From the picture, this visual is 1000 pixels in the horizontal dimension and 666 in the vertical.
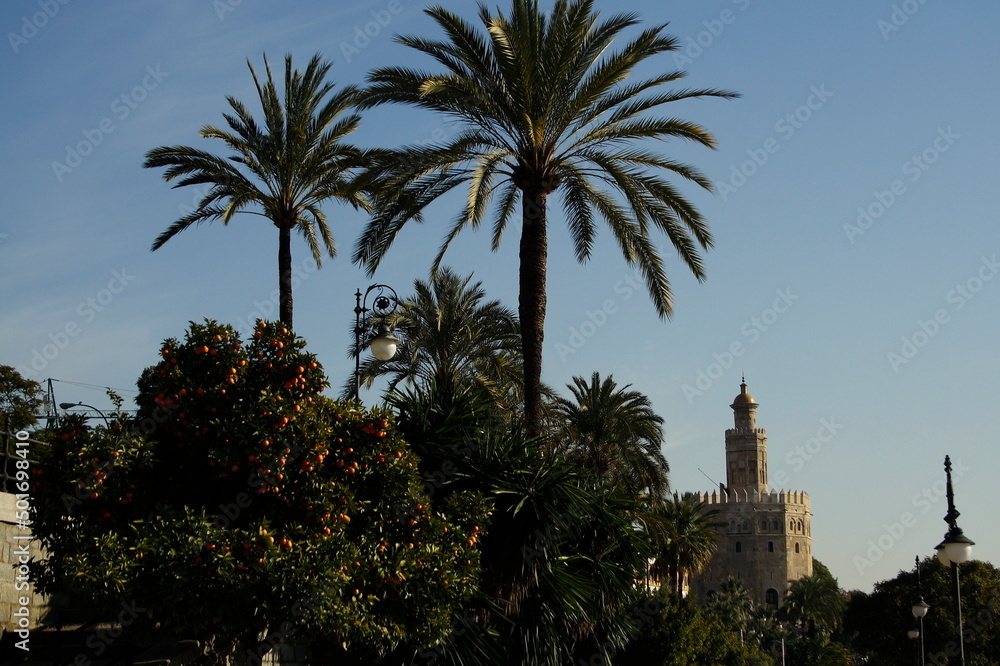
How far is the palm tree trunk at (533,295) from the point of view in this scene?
56.3ft

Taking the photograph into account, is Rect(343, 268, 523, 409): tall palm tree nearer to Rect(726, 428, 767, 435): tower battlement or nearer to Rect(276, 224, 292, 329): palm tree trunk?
Rect(276, 224, 292, 329): palm tree trunk

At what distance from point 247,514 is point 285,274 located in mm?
9208

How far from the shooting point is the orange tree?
33.4 feet

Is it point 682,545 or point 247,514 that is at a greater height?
point 682,545

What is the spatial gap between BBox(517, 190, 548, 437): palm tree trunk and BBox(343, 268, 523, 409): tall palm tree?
8.89 meters

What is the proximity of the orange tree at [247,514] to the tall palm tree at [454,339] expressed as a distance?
544 inches

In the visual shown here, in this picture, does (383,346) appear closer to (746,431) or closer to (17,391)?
(17,391)

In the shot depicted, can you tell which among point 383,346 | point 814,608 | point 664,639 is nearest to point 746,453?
Answer: point 814,608

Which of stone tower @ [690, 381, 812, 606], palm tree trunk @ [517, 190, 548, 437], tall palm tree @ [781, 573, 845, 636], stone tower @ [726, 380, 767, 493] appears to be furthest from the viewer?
stone tower @ [726, 380, 767, 493]

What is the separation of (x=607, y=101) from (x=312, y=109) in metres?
6.25

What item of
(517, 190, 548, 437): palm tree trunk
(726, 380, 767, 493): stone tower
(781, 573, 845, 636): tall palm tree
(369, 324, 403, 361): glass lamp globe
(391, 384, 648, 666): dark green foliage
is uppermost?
(726, 380, 767, 493): stone tower

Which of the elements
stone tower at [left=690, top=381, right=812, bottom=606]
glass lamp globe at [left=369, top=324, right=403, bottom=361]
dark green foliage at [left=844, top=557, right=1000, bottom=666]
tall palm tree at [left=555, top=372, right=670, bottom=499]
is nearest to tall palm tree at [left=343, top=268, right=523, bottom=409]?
tall palm tree at [left=555, top=372, right=670, bottom=499]

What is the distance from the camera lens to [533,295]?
17188mm

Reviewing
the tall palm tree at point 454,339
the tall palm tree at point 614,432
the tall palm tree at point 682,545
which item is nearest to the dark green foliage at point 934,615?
the tall palm tree at point 682,545
